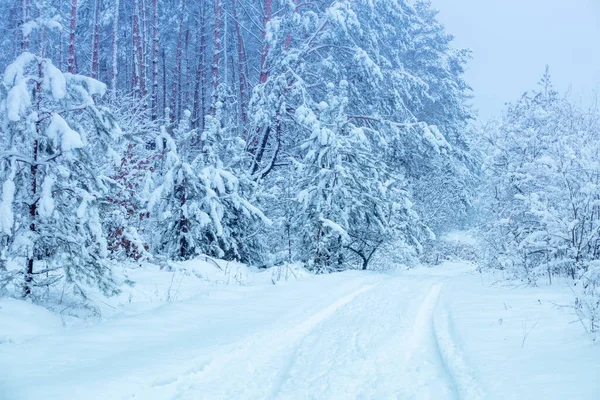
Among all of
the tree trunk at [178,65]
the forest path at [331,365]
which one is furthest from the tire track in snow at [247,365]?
the tree trunk at [178,65]

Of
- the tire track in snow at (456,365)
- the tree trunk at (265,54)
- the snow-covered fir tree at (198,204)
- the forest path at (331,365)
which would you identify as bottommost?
the forest path at (331,365)

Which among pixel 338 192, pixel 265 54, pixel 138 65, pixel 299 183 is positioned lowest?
pixel 338 192

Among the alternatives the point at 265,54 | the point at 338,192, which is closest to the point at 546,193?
the point at 338,192

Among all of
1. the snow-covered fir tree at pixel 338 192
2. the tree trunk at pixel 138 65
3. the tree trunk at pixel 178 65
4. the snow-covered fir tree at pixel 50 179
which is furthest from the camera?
the tree trunk at pixel 178 65

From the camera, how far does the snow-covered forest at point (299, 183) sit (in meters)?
4.89

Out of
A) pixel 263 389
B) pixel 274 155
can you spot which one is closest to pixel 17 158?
pixel 263 389

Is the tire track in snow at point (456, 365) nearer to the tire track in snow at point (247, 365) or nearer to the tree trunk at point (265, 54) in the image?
the tire track in snow at point (247, 365)

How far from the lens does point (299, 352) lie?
4.02 m

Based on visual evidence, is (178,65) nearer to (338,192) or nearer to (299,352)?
(338,192)

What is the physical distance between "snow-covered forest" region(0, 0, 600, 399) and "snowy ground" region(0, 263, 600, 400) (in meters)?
0.08

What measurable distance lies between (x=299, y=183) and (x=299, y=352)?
29.9 ft

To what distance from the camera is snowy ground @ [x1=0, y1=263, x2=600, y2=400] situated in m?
2.97

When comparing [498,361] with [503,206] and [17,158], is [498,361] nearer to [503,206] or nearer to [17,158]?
[17,158]

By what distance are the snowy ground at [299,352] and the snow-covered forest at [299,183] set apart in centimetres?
8
